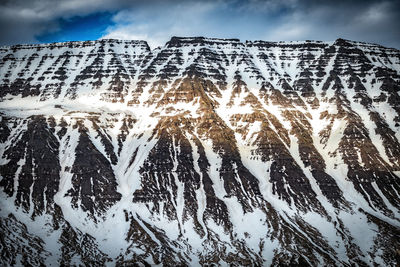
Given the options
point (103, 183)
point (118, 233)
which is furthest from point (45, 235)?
point (103, 183)

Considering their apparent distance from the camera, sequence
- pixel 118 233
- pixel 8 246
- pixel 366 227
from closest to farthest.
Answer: pixel 8 246
pixel 118 233
pixel 366 227

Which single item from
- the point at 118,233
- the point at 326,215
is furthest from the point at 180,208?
the point at 326,215

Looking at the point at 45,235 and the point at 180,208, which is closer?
the point at 45,235

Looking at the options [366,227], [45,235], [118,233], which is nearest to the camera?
[45,235]

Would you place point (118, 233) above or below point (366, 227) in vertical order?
above

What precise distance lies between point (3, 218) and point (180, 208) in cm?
6695

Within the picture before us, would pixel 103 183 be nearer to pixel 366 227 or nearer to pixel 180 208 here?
pixel 180 208

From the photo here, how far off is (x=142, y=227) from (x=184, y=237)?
642 inches

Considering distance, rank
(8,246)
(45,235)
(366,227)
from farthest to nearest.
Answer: (366,227) < (45,235) < (8,246)

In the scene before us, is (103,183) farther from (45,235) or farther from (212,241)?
(212,241)

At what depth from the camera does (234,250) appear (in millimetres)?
171375

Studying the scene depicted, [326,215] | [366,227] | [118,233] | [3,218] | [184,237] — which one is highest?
[3,218]

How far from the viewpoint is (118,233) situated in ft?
568

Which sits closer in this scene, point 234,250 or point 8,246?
point 8,246
